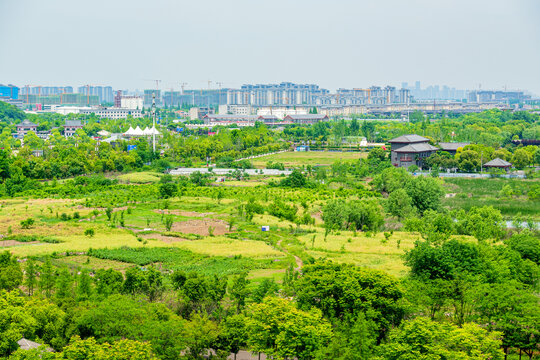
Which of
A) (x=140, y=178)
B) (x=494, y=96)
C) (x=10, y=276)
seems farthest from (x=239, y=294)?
(x=494, y=96)

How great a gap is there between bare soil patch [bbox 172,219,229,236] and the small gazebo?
20.5m

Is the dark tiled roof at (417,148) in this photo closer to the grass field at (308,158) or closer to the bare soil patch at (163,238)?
the grass field at (308,158)

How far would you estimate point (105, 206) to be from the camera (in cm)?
2666

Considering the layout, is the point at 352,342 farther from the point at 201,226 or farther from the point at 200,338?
the point at 201,226

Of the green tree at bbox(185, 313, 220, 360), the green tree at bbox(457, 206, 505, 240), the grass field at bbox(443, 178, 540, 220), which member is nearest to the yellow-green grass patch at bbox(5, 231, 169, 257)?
the green tree at bbox(185, 313, 220, 360)

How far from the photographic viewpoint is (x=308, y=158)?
153ft

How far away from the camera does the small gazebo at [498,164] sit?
36.9m

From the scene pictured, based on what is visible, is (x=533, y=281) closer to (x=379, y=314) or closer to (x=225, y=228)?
(x=379, y=314)

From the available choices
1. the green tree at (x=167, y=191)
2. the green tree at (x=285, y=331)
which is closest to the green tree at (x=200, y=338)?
the green tree at (x=285, y=331)

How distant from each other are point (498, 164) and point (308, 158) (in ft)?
48.5

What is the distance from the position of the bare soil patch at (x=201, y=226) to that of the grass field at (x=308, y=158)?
59.9ft

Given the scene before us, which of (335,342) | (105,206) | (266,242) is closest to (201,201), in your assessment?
(105,206)

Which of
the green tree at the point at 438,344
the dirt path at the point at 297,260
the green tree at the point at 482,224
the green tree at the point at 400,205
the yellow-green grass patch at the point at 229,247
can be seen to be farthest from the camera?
the green tree at the point at 400,205

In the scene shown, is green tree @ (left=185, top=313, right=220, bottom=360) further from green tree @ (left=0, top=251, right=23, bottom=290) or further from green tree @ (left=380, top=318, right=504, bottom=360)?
green tree @ (left=0, top=251, right=23, bottom=290)
